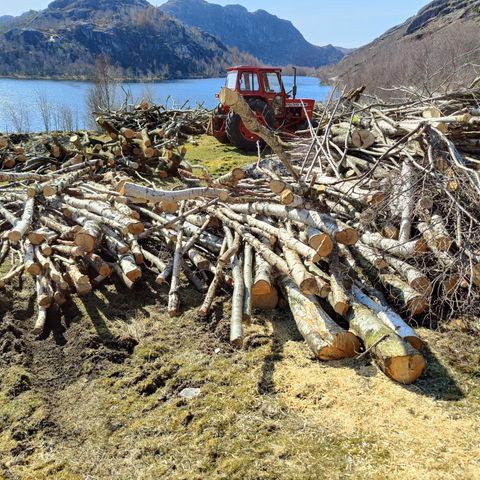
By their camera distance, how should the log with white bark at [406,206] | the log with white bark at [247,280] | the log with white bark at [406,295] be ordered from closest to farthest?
1. the log with white bark at [406,295]
2. the log with white bark at [247,280]
3. the log with white bark at [406,206]

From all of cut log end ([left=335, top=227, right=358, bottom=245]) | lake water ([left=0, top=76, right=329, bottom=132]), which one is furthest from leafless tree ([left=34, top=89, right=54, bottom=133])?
cut log end ([left=335, top=227, right=358, bottom=245])

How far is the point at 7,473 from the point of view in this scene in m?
3.11

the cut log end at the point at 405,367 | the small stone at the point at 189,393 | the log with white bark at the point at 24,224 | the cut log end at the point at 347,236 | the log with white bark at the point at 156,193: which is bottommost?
the small stone at the point at 189,393

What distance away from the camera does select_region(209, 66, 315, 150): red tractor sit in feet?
38.6

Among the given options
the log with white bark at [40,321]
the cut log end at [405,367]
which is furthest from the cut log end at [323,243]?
the log with white bark at [40,321]

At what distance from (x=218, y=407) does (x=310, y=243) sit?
2.04 metres

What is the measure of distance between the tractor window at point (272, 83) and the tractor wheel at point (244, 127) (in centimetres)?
79

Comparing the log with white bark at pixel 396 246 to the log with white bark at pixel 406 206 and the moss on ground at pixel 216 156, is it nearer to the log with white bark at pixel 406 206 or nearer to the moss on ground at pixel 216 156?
the log with white bark at pixel 406 206

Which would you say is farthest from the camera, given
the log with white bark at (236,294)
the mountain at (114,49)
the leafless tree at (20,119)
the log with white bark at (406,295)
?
the mountain at (114,49)

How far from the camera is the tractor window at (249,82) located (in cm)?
1216

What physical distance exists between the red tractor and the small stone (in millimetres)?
8797

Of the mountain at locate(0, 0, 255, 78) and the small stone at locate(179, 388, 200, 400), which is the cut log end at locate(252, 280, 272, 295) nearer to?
the small stone at locate(179, 388, 200, 400)

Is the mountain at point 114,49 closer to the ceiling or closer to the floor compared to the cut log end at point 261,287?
closer to the ceiling

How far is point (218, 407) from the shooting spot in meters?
3.52
